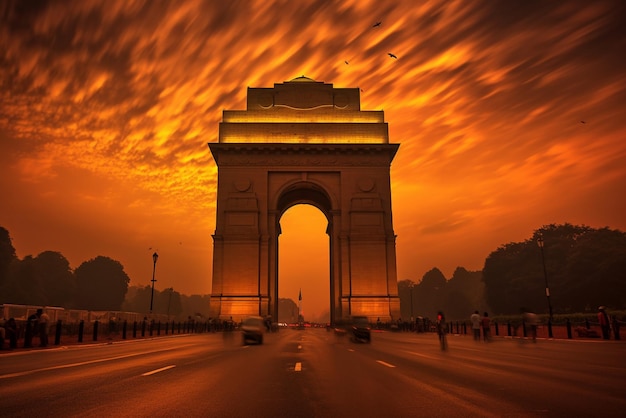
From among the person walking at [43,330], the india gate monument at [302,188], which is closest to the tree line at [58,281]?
the india gate monument at [302,188]

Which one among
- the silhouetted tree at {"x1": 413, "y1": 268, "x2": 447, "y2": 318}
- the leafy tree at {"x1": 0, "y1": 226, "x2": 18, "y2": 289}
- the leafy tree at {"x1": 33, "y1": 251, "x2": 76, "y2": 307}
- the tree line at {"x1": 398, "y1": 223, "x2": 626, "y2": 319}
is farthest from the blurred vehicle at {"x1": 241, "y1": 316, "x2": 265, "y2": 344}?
the silhouetted tree at {"x1": 413, "y1": 268, "x2": 447, "y2": 318}

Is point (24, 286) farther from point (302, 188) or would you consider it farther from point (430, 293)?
point (430, 293)

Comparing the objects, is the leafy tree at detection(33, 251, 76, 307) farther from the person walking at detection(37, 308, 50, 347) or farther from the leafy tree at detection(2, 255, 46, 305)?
the person walking at detection(37, 308, 50, 347)

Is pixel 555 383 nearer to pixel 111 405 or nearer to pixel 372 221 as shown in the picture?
pixel 111 405

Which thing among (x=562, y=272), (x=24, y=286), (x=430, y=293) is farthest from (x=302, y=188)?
(x=430, y=293)

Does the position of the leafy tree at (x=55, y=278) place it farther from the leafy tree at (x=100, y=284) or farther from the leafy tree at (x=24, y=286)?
the leafy tree at (x=24, y=286)

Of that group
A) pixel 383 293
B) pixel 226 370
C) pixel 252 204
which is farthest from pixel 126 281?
pixel 226 370
